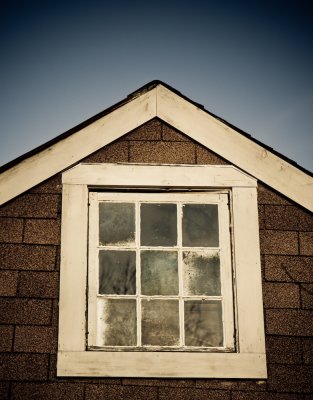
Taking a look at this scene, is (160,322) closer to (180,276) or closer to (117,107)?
(180,276)

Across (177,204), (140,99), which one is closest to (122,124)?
(140,99)

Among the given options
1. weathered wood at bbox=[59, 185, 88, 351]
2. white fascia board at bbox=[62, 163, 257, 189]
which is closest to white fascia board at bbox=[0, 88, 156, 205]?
white fascia board at bbox=[62, 163, 257, 189]

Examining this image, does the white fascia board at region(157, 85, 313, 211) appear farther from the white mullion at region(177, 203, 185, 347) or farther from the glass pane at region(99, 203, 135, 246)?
the glass pane at region(99, 203, 135, 246)

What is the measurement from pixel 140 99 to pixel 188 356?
196cm

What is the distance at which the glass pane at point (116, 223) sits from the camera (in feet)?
10.4

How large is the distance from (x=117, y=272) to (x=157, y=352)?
626 millimetres

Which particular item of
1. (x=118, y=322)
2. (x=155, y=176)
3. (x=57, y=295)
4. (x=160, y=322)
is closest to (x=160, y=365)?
(x=160, y=322)

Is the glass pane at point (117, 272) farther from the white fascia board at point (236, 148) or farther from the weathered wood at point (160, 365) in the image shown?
the white fascia board at point (236, 148)

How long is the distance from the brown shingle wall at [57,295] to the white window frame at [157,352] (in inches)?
2.4

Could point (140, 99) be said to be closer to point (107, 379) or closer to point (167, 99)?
point (167, 99)

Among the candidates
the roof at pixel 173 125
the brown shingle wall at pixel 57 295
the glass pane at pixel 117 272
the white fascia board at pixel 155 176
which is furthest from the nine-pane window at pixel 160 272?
the roof at pixel 173 125

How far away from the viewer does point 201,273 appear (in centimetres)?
313

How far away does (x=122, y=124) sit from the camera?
3.29 m

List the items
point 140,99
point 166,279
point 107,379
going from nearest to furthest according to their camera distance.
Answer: point 107,379 → point 166,279 → point 140,99
